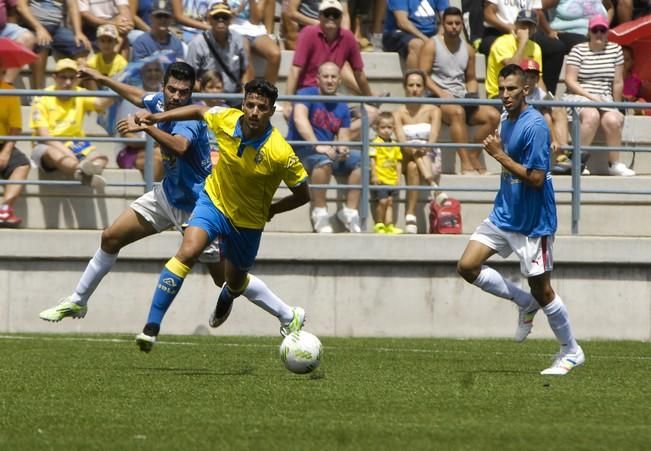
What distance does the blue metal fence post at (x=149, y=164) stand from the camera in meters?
14.6

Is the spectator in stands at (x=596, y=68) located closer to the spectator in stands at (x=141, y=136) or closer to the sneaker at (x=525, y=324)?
the spectator in stands at (x=141, y=136)

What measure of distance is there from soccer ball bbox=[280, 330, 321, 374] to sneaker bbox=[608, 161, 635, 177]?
6983mm

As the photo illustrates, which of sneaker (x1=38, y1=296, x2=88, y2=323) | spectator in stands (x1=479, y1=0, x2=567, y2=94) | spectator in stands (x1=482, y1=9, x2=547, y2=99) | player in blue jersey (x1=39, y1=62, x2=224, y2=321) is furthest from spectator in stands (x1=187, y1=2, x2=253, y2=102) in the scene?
sneaker (x1=38, y1=296, x2=88, y2=323)

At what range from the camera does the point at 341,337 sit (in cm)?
1446

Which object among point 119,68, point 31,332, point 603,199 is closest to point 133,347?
point 31,332

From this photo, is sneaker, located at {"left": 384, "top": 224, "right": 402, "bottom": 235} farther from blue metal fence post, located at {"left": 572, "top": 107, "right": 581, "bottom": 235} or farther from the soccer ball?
the soccer ball

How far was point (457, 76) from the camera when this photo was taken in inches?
648

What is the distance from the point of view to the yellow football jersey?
1009 cm

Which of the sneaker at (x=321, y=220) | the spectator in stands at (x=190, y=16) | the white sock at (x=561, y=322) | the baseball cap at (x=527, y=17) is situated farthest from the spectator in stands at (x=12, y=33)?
the white sock at (x=561, y=322)

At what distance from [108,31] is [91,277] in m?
5.17

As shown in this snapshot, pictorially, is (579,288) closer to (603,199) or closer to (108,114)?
(603,199)

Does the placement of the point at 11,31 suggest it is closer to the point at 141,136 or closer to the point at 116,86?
the point at 141,136

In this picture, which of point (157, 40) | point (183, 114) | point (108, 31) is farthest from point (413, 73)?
point (183, 114)

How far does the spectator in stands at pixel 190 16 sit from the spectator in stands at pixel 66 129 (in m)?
1.87
